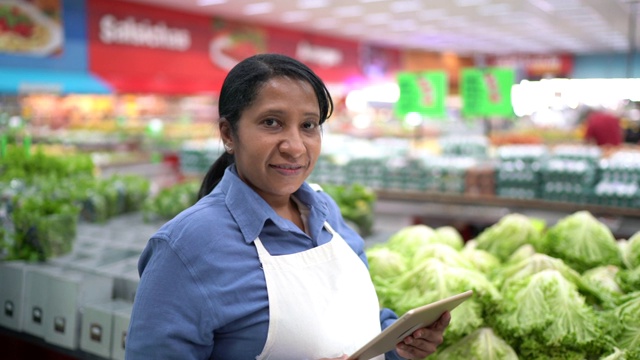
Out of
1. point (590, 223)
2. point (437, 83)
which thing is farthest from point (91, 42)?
point (590, 223)

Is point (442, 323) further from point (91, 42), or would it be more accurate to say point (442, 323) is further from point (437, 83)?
point (91, 42)

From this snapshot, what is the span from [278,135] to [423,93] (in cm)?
624

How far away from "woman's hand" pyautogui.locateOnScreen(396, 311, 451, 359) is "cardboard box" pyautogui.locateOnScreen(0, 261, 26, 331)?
2.11 meters

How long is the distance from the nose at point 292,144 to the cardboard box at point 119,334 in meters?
1.37

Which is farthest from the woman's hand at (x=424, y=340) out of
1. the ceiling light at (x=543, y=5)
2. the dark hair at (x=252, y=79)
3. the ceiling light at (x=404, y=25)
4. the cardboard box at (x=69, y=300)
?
the ceiling light at (x=404, y=25)

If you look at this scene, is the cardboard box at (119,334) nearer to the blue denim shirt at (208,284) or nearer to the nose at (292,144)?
the blue denim shirt at (208,284)

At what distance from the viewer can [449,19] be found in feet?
40.0

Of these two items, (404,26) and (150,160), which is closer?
(150,160)

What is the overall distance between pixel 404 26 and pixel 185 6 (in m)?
5.35

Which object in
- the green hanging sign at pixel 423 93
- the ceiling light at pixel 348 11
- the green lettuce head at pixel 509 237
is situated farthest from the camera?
the ceiling light at pixel 348 11

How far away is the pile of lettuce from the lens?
1.85m

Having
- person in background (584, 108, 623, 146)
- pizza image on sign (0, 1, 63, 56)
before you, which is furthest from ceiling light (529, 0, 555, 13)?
pizza image on sign (0, 1, 63, 56)

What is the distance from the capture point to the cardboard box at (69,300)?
8.46ft

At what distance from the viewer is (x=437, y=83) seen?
7.27m
